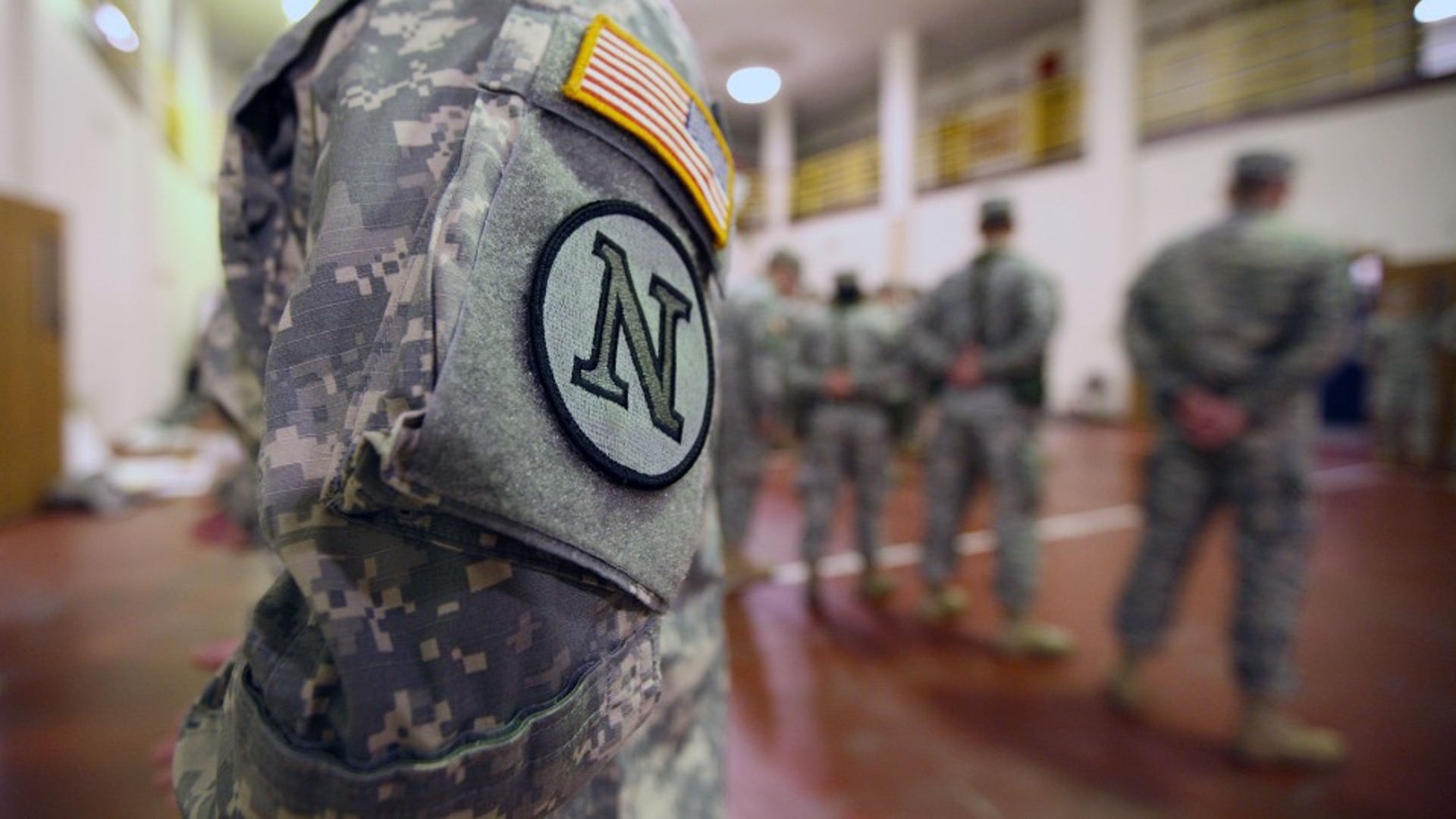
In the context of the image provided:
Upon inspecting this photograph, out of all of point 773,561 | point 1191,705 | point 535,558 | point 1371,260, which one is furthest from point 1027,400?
point 1371,260

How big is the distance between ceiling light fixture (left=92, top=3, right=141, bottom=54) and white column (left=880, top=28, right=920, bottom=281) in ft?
13.0

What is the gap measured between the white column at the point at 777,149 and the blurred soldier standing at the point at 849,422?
0.62m

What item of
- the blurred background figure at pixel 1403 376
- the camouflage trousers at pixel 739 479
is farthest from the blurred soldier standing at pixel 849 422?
the blurred background figure at pixel 1403 376

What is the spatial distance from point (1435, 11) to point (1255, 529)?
3.83 feet

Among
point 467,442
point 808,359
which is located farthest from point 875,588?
point 467,442

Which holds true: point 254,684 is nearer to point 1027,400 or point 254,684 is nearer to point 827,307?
point 1027,400

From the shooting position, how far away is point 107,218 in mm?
4828

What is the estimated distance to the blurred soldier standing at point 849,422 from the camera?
110 inches

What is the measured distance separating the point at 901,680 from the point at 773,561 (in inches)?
47.2

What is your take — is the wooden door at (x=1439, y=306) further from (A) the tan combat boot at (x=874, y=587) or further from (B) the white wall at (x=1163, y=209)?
(A) the tan combat boot at (x=874, y=587)

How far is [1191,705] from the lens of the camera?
1882 millimetres

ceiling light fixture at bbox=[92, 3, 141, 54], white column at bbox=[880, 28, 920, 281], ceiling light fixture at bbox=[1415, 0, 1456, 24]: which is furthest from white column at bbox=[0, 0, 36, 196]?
ceiling light fixture at bbox=[1415, 0, 1456, 24]

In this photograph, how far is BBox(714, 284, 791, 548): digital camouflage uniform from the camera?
3.10 meters

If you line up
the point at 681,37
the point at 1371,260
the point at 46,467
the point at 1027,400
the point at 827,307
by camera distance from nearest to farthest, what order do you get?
the point at 681,37 → the point at 1027,400 → the point at 827,307 → the point at 46,467 → the point at 1371,260
